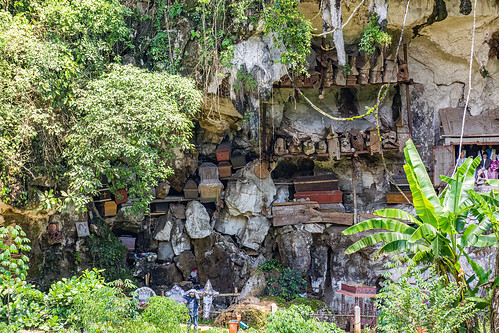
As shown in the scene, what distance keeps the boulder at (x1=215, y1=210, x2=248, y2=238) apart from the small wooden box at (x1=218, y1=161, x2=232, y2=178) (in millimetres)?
989

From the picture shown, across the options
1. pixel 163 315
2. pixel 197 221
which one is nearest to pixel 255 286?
pixel 197 221

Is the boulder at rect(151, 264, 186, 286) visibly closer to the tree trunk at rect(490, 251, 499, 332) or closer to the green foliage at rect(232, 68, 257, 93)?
the green foliage at rect(232, 68, 257, 93)

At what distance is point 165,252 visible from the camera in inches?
545

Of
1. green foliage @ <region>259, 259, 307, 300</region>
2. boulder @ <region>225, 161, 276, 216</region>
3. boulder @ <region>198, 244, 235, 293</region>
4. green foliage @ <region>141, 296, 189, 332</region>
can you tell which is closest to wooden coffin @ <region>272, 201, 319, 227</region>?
boulder @ <region>225, 161, 276, 216</region>

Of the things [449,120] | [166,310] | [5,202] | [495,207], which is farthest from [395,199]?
[5,202]

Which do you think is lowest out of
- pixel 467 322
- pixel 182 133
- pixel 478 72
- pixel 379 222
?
pixel 467 322

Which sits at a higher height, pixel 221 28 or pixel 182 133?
pixel 221 28

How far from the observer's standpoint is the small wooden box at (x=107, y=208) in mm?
13360

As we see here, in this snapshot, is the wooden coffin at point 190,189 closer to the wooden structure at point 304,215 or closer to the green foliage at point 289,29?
the wooden structure at point 304,215

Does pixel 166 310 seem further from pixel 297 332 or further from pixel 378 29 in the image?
pixel 378 29

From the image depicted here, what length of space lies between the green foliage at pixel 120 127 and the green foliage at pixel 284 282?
4343 millimetres

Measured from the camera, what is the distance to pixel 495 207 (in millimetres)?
7242

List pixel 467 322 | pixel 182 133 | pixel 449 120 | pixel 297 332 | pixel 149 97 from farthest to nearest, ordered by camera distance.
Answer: pixel 449 120, pixel 182 133, pixel 149 97, pixel 467 322, pixel 297 332

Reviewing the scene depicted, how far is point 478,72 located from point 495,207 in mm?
7267
